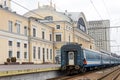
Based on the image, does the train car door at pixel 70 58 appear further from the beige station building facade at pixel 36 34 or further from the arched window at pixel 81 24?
the arched window at pixel 81 24

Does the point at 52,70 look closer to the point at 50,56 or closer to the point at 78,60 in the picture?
the point at 78,60

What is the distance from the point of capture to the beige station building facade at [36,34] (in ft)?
186

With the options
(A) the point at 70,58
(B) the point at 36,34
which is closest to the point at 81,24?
(B) the point at 36,34

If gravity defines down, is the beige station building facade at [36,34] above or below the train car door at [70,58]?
above

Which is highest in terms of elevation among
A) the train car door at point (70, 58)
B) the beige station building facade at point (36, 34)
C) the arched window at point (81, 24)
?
the arched window at point (81, 24)

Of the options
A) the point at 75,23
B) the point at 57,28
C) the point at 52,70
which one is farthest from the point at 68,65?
the point at 75,23

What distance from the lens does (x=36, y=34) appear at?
235ft

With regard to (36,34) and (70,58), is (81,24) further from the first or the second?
(70,58)

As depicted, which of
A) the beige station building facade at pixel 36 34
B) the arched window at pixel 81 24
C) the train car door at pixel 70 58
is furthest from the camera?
the arched window at pixel 81 24

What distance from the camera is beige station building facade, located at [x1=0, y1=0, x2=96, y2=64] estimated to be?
186ft

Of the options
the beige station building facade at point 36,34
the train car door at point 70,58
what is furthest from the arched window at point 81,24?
the train car door at point 70,58

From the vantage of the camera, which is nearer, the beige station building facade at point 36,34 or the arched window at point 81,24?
the beige station building facade at point 36,34

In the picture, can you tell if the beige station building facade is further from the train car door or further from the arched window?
the train car door

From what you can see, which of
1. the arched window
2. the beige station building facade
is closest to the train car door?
the beige station building facade
